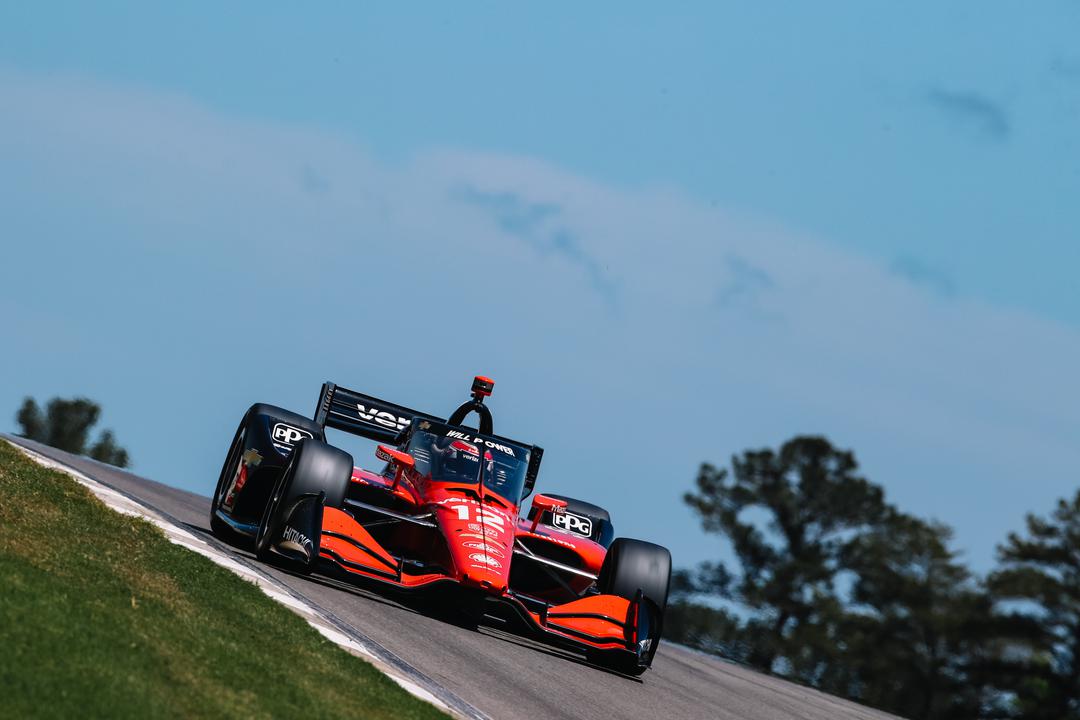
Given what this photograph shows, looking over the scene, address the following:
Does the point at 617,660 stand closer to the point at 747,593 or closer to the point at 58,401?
the point at 747,593

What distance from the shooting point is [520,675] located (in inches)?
467

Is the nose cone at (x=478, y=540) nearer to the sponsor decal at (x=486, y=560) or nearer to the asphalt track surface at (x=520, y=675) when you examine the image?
the sponsor decal at (x=486, y=560)

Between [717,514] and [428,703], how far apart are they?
38093 mm

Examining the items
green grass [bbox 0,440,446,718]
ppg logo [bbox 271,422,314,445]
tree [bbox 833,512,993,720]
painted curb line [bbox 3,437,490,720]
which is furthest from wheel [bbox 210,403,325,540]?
tree [bbox 833,512,993,720]

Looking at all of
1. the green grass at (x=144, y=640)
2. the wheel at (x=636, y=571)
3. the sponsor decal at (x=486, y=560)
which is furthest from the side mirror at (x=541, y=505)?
the green grass at (x=144, y=640)

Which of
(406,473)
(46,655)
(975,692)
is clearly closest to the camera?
(46,655)

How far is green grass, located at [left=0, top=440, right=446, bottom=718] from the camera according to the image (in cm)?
699

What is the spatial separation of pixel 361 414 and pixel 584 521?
2.70 m

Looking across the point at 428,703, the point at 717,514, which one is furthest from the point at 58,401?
the point at 428,703

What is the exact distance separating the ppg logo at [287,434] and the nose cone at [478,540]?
2.13 m

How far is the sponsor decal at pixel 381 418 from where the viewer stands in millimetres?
17438

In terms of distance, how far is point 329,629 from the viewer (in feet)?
35.4

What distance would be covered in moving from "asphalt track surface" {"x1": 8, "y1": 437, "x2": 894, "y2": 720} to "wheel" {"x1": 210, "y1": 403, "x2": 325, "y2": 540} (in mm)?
354

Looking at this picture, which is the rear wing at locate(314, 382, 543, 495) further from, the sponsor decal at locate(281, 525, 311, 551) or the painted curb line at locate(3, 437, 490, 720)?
the sponsor decal at locate(281, 525, 311, 551)
